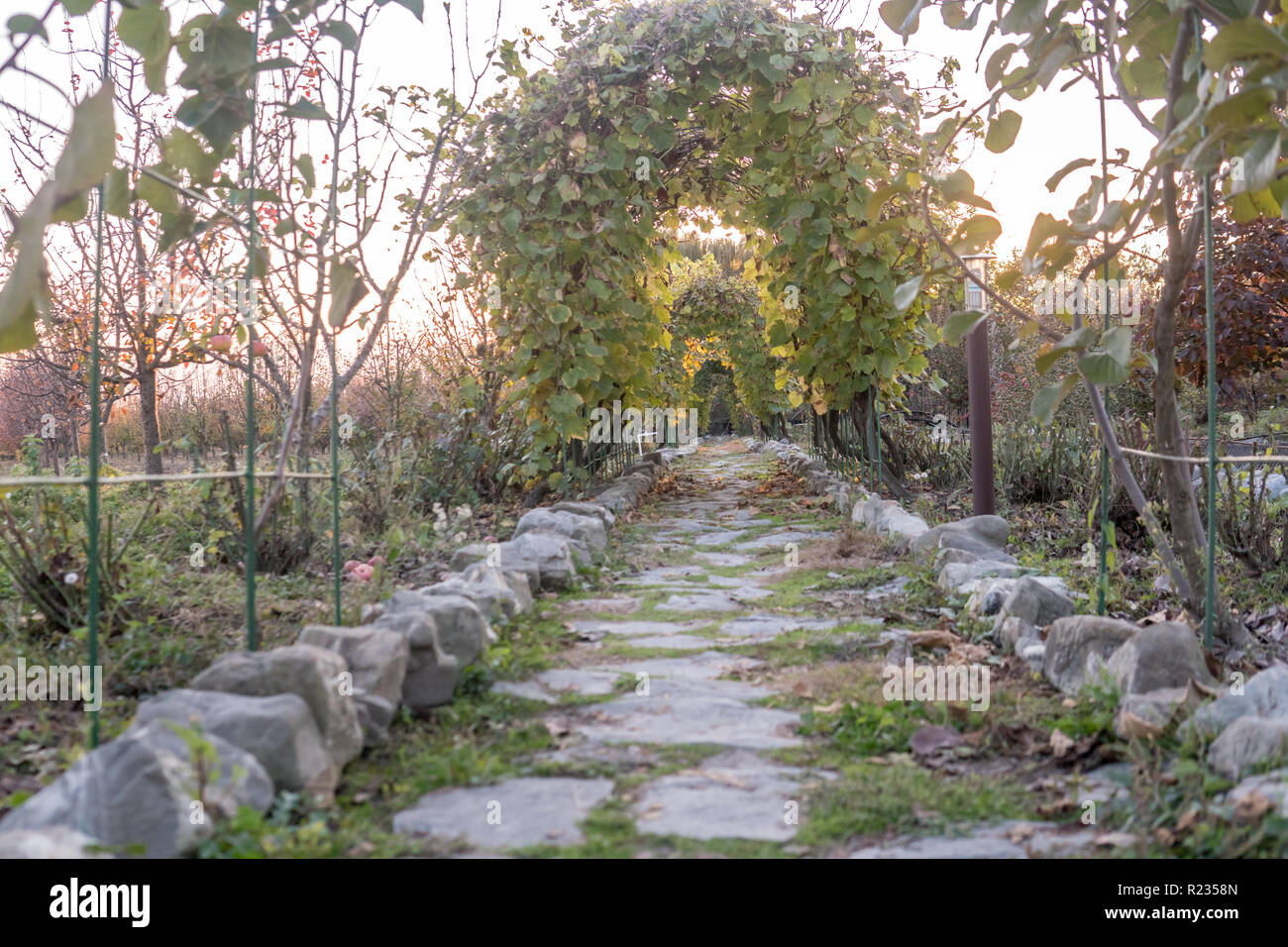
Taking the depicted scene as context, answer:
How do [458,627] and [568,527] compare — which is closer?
[458,627]

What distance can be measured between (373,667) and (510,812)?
57cm

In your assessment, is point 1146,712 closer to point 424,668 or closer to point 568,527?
point 424,668

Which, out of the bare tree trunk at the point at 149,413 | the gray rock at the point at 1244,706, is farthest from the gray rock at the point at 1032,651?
the bare tree trunk at the point at 149,413

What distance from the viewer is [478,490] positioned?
592cm

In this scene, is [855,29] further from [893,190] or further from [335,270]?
[335,270]

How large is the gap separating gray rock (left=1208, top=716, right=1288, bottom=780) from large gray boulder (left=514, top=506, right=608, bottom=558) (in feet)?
9.73

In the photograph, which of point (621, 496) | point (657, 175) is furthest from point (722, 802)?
point (657, 175)

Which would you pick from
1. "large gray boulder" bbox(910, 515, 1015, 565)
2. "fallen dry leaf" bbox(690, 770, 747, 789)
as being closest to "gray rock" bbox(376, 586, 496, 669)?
"fallen dry leaf" bbox(690, 770, 747, 789)

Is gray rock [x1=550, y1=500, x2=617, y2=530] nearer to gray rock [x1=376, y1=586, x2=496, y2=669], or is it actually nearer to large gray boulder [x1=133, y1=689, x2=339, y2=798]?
gray rock [x1=376, y1=586, x2=496, y2=669]

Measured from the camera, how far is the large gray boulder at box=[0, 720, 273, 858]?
1.39m

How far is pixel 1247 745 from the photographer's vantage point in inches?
64.4

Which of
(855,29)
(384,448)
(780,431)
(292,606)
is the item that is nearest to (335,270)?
(292,606)

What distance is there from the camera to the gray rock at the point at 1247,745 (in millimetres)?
1583

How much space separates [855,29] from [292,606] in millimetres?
4417
